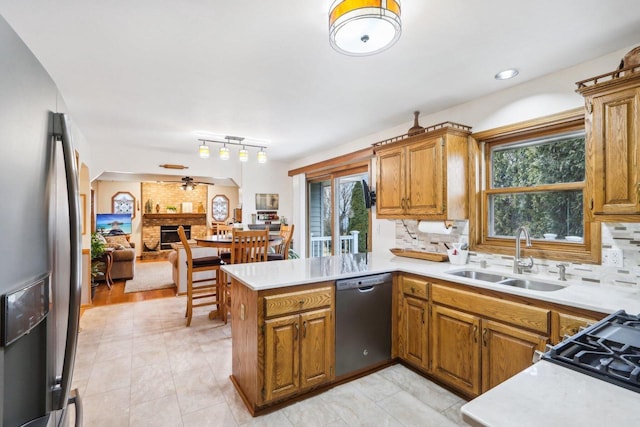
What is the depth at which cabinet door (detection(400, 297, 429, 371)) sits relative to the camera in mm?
2520

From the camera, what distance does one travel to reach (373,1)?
1.40 m

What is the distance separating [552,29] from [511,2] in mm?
442

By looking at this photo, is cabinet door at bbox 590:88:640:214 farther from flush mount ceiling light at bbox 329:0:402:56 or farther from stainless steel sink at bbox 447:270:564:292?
flush mount ceiling light at bbox 329:0:402:56

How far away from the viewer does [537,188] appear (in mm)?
2527

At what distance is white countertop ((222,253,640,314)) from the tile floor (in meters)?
0.87

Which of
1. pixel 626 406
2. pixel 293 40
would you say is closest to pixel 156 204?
pixel 293 40

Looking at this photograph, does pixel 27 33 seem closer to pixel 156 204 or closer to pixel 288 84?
pixel 288 84

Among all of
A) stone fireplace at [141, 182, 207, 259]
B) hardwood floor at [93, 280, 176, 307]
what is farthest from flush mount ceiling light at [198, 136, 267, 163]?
stone fireplace at [141, 182, 207, 259]

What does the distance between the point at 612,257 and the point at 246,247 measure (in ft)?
10.7

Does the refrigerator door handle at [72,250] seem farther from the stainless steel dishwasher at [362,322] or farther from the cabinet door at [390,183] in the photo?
the cabinet door at [390,183]

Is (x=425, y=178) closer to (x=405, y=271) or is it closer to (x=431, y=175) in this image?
(x=431, y=175)

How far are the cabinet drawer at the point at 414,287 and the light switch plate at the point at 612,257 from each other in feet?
3.84

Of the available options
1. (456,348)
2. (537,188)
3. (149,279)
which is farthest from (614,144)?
(149,279)

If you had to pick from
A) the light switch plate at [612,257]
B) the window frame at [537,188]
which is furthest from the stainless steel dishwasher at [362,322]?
the light switch plate at [612,257]
